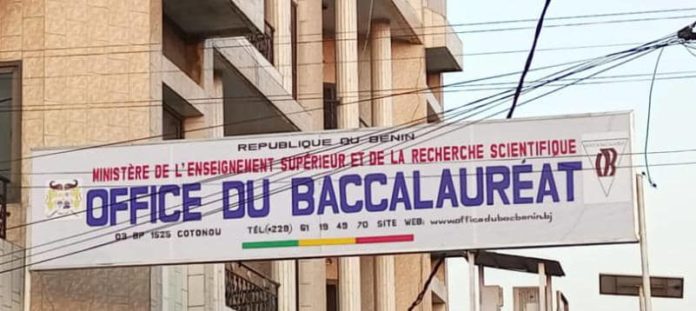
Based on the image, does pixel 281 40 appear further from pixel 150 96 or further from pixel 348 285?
pixel 150 96

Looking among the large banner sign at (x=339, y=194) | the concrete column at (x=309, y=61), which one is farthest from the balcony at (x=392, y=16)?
the large banner sign at (x=339, y=194)

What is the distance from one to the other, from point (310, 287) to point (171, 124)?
7.62 meters

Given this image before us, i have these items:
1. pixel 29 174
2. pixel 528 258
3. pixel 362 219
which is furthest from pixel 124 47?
pixel 528 258

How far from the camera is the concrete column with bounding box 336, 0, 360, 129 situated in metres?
34.3

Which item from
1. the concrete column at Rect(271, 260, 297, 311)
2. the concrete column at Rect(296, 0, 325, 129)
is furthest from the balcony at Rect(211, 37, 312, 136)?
the concrete column at Rect(271, 260, 297, 311)

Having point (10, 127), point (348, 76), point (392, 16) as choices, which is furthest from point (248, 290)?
point (392, 16)

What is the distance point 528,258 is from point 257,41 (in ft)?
18.2

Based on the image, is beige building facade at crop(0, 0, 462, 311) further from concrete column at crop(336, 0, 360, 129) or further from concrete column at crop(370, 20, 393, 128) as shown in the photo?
concrete column at crop(370, 20, 393, 128)

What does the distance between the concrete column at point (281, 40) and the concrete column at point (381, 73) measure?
9081 millimetres

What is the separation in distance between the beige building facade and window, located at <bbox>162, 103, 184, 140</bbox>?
2 cm

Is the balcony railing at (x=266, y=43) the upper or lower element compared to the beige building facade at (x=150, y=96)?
upper

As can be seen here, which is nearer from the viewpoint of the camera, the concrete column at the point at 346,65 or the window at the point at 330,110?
the window at the point at 330,110

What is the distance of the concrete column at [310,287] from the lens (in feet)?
97.0

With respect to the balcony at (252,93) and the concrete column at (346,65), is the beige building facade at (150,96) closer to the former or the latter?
the balcony at (252,93)
